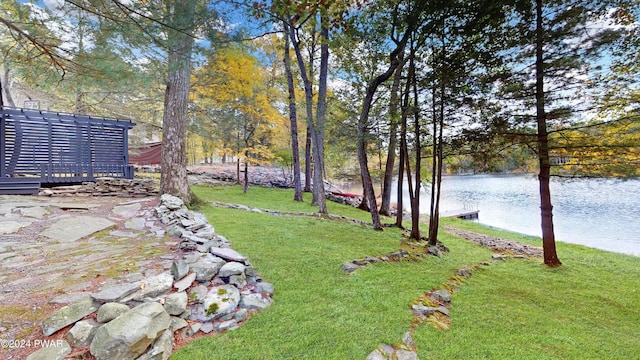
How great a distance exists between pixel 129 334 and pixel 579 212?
15513 mm

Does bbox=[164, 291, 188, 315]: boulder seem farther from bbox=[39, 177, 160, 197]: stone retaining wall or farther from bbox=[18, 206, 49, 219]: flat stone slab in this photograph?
bbox=[39, 177, 160, 197]: stone retaining wall

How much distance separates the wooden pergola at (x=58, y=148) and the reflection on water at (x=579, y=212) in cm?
1005

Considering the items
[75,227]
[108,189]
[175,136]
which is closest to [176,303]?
[75,227]

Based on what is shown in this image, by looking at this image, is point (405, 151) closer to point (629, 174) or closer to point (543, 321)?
point (629, 174)

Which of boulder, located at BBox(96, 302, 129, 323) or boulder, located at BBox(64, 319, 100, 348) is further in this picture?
boulder, located at BBox(96, 302, 129, 323)

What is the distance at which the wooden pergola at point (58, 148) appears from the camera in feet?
22.3

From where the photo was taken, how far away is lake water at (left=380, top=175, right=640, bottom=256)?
7.82 meters

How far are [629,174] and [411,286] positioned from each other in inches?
148

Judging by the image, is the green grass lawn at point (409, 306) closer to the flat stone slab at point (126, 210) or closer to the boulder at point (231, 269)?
the boulder at point (231, 269)

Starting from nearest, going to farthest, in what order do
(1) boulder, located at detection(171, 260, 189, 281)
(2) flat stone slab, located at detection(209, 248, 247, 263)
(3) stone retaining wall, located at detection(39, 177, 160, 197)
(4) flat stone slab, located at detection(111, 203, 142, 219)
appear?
(1) boulder, located at detection(171, 260, 189, 281)
(2) flat stone slab, located at detection(209, 248, 247, 263)
(4) flat stone slab, located at detection(111, 203, 142, 219)
(3) stone retaining wall, located at detection(39, 177, 160, 197)

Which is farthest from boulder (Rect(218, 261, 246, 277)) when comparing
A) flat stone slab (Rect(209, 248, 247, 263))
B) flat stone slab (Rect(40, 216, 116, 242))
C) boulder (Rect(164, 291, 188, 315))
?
flat stone slab (Rect(40, 216, 116, 242))

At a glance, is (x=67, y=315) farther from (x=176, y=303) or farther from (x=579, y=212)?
(x=579, y=212)

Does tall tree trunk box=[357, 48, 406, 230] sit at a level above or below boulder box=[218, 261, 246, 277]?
above

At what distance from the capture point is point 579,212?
11359 mm
